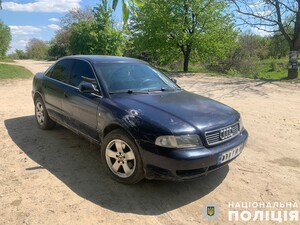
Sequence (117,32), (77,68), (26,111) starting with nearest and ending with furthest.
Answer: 1. (77,68)
2. (26,111)
3. (117,32)

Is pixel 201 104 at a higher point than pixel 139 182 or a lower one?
higher

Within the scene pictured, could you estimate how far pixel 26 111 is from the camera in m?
7.48

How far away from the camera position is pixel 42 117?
5820mm

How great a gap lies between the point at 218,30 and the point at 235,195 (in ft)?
58.2

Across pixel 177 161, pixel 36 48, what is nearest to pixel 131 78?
pixel 177 161

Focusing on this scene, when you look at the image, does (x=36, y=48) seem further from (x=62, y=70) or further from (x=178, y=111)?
(x=178, y=111)

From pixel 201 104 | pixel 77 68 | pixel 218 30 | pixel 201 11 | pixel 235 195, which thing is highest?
pixel 201 11

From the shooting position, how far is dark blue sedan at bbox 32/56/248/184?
3.19 metres

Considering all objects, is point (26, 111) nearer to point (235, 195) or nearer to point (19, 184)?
point (19, 184)

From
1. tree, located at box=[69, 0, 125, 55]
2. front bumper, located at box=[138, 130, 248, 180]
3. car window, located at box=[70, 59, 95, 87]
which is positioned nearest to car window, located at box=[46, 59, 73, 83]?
car window, located at box=[70, 59, 95, 87]

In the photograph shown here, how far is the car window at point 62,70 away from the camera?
5.06 meters

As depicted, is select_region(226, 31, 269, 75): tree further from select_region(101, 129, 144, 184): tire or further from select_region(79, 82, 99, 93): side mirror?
select_region(101, 129, 144, 184): tire

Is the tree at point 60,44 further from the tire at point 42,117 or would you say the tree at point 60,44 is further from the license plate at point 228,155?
the license plate at point 228,155

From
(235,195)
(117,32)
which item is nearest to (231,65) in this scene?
(117,32)
